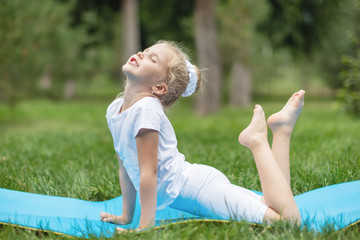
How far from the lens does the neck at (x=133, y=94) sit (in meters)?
2.25

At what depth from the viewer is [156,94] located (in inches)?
90.0

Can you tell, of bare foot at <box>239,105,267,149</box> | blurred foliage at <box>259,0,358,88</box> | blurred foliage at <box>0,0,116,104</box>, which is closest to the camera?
bare foot at <box>239,105,267,149</box>

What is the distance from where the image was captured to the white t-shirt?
7.02 feet

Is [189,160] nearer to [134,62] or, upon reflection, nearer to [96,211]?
[96,211]

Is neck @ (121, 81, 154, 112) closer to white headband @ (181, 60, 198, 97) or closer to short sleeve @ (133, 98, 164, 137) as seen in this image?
short sleeve @ (133, 98, 164, 137)

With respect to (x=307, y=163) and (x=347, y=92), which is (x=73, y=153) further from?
(x=347, y=92)

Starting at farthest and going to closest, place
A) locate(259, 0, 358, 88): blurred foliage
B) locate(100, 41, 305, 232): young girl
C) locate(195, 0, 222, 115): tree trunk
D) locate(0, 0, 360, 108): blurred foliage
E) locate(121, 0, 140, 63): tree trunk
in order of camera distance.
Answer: locate(121, 0, 140, 63): tree trunk < locate(259, 0, 358, 88): blurred foliage < locate(195, 0, 222, 115): tree trunk < locate(0, 0, 360, 108): blurred foliage < locate(100, 41, 305, 232): young girl

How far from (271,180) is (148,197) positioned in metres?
0.65

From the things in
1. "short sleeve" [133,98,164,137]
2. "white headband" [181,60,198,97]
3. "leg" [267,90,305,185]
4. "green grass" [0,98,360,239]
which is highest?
"white headband" [181,60,198,97]

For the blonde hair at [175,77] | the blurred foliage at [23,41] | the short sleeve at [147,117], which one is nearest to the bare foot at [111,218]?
the short sleeve at [147,117]

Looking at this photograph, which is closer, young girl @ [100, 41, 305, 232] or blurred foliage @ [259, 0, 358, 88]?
young girl @ [100, 41, 305, 232]

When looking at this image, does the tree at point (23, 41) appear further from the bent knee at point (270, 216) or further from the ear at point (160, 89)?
the bent knee at point (270, 216)

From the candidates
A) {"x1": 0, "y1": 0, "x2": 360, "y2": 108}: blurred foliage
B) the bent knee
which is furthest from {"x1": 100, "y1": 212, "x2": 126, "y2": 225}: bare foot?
{"x1": 0, "y1": 0, "x2": 360, "y2": 108}: blurred foliage

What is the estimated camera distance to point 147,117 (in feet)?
6.84
